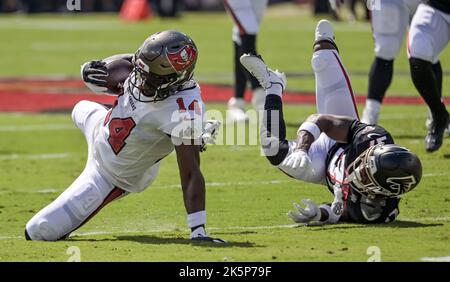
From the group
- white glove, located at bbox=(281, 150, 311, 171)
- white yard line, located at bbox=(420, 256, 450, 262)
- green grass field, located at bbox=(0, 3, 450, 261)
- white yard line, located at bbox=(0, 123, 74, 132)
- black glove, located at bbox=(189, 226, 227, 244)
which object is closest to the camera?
white yard line, located at bbox=(420, 256, 450, 262)

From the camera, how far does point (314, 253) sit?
552cm

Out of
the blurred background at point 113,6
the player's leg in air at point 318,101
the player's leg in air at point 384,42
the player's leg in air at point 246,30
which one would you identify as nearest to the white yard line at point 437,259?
the player's leg in air at point 318,101

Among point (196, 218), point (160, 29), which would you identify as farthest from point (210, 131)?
point (160, 29)

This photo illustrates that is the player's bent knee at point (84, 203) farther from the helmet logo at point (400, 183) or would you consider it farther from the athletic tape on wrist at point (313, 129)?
the helmet logo at point (400, 183)

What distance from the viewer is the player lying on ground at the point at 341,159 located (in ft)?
19.7

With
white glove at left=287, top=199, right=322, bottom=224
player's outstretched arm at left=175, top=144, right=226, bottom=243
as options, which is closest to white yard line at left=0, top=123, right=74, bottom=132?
white glove at left=287, top=199, right=322, bottom=224

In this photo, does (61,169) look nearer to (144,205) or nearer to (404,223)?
(144,205)

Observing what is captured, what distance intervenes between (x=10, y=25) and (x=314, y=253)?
23917 mm

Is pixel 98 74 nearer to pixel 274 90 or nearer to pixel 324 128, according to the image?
Answer: pixel 274 90

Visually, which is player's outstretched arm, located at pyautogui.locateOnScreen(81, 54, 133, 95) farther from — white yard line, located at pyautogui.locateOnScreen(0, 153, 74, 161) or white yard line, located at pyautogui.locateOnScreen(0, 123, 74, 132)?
white yard line, located at pyautogui.locateOnScreen(0, 123, 74, 132)

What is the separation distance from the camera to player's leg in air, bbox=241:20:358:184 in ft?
22.0

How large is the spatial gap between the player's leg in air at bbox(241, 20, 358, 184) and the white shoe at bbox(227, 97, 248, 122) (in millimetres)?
3494

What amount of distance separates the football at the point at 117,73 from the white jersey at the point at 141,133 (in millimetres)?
226
